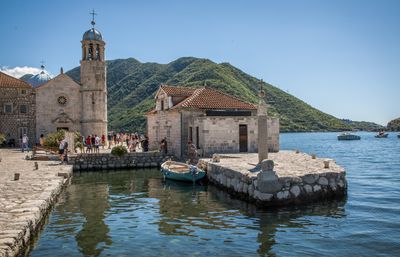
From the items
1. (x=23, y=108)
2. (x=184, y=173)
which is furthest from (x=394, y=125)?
(x=184, y=173)

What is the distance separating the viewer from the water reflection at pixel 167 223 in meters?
9.56

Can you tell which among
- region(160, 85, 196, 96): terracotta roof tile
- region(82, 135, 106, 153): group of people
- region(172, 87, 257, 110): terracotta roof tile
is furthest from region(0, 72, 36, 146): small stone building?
region(172, 87, 257, 110): terracotta roof tile

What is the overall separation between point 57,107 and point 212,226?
33845 mm

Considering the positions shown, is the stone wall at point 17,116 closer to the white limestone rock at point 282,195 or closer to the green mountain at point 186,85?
the white limestone rock at point 282,195

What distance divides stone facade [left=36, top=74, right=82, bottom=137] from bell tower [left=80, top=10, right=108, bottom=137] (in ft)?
3.77

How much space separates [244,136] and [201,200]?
11.8 meters

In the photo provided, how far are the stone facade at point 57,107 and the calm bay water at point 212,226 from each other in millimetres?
24774

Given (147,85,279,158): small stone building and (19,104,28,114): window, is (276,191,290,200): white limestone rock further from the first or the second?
(19,104,28,114): window

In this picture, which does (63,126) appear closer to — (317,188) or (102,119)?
(102,119)

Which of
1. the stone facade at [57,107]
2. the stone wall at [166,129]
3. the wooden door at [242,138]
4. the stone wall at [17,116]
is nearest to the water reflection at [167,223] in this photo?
the wooden door at [242,138]

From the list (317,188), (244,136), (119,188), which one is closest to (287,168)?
(317,188)

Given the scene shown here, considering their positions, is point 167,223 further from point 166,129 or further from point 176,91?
point 176,91

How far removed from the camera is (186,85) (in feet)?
356

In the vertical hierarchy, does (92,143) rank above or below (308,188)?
above
